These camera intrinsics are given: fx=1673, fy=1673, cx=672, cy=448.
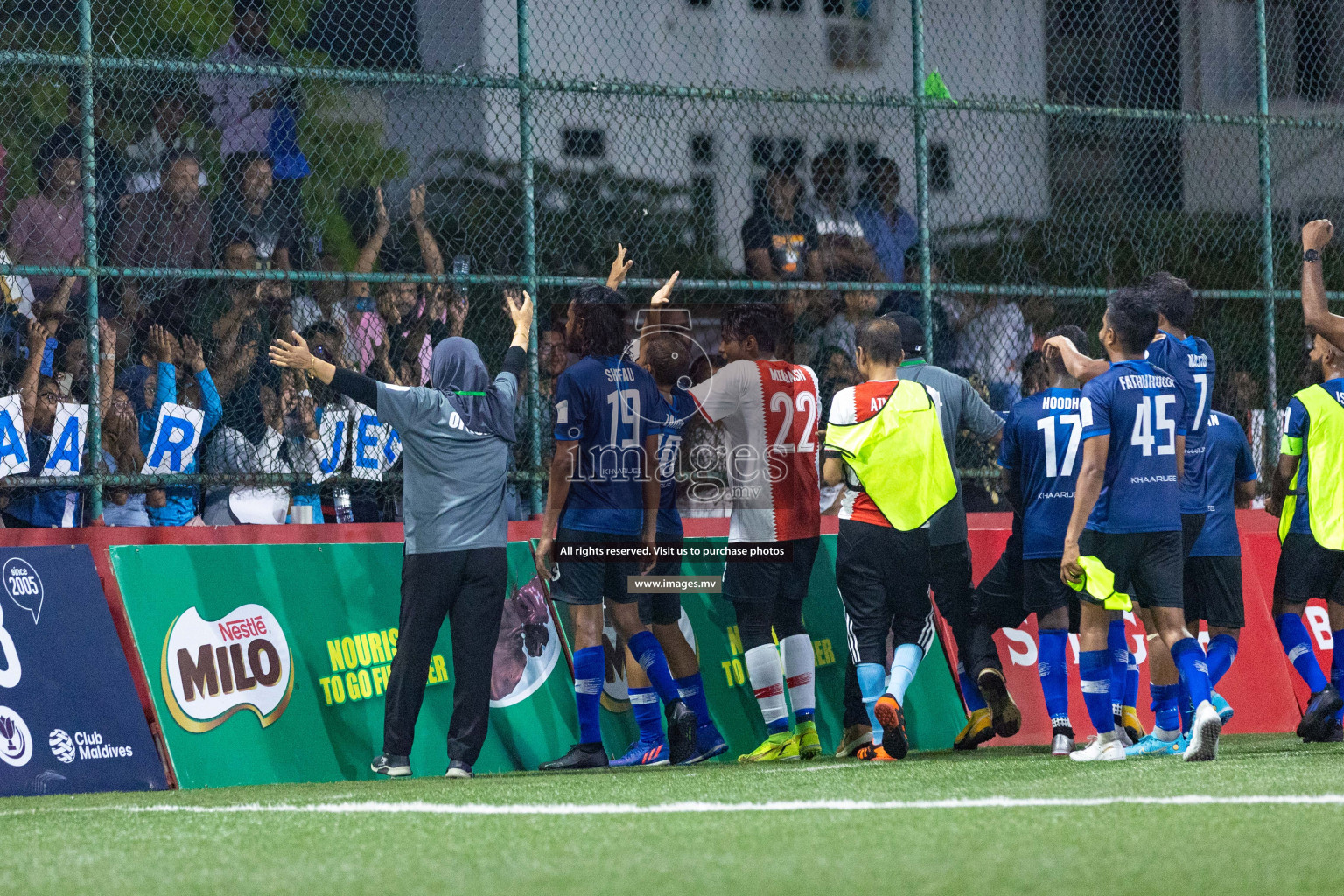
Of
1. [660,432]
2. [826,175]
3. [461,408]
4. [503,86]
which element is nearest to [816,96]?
[826,175]

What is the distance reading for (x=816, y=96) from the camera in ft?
34.1

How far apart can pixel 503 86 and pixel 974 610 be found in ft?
13.0

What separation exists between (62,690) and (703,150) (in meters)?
5.75

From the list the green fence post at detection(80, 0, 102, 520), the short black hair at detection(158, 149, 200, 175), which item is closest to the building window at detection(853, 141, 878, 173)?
the short black hair at detection(158, 149, 200, 175)

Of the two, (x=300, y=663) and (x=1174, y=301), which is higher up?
(x=1174, y=301)

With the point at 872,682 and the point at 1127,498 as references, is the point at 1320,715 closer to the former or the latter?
the point at 1127,498

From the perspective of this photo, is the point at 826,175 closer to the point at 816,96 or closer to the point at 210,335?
the point at 816,96

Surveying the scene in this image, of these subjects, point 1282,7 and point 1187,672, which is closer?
point 1187,672

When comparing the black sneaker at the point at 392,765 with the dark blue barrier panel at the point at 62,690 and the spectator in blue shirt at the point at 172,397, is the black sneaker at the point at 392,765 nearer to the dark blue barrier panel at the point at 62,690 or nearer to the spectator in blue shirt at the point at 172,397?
the dark blue barrier panel at the point at 62,690

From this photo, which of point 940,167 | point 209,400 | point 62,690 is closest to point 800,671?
point 209,400

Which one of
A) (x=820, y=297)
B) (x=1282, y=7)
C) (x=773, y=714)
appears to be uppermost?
(x=1282, y=7)

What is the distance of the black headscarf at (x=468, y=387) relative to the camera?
805 centimetres

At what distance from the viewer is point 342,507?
30.3 ft

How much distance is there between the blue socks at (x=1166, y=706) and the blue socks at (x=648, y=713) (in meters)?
2.47
